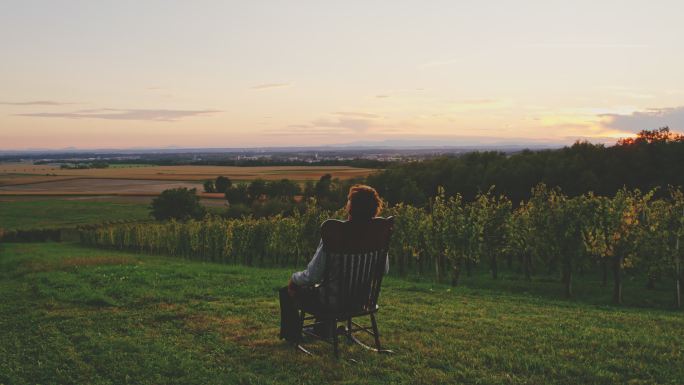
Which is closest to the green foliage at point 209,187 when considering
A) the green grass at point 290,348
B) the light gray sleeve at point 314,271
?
the green grass at point 290,348

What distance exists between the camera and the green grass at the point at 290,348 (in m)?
5.91

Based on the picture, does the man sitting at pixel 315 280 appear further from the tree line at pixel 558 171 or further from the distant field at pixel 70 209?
the distant field at pixel 70 209

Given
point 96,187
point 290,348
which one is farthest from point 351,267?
point 96,187

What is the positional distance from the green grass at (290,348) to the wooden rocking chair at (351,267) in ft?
1.93

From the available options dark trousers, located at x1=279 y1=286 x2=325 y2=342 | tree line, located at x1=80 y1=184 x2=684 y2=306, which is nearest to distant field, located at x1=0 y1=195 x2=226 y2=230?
tree line, located at x1=80 y1=184 x2=684 y2=306

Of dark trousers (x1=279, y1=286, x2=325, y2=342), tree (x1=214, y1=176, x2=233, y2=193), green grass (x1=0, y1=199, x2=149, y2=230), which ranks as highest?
dark trousers (x1=279, y1=286, x2=325, y2=342)

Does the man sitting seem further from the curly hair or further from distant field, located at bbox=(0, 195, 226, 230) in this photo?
distant field, located at bbox=(0, 195, 226, 230)

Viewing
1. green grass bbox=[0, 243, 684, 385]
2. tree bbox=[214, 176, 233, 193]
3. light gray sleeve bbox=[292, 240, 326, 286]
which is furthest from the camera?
tree bbox=[214, 176, 233, 193]

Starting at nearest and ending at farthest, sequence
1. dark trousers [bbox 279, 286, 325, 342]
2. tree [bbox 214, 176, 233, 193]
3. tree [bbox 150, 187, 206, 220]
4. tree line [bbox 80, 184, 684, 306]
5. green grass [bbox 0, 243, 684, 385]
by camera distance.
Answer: green grass [bbox 0, 243, 684, 385] < dark trousers [bbox 279, 286, 325, 342] < tree line [bbox 80, 184, 684, 306] < tree [bbox 150, 187, 206, 220] < tree [bbox 214, 176, 233, 193]

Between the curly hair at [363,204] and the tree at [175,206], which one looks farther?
the tree at [175,206]

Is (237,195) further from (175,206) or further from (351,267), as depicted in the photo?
(351,267)

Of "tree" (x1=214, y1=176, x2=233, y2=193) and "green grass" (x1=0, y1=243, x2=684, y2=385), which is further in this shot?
"tree" (x1=214, y1=176, x2=233, y2=193)

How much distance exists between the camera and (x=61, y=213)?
252 ft

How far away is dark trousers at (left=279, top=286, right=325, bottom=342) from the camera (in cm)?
662
